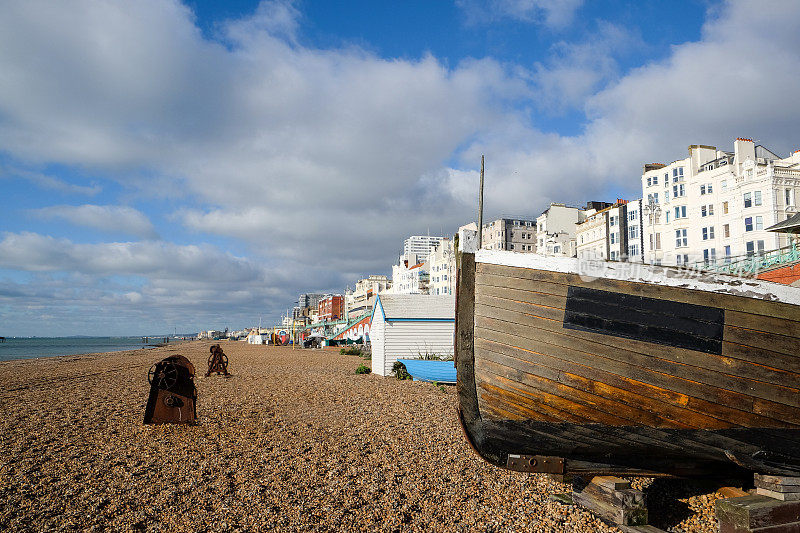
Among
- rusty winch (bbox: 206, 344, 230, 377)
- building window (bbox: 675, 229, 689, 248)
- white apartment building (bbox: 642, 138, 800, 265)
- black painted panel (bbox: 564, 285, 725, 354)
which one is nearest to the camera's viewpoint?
black painted panel (bbox: 564, 285, 725, 354)

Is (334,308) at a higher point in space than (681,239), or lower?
A: lower

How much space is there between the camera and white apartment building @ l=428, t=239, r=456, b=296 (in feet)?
309

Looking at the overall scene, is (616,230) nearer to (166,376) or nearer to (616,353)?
(166,376)

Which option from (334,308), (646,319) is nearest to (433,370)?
(646,319)

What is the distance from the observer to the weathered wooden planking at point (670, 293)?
4633mm

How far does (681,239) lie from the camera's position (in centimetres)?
4400

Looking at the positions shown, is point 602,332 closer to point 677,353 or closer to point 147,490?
point 677,353

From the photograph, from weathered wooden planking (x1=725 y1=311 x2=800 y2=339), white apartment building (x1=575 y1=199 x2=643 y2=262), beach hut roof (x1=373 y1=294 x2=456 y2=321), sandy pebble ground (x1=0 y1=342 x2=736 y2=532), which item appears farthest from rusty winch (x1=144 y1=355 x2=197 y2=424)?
white apartment building (x1=575 y1=199 x2=643 y2=262)

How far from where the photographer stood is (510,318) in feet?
17.1

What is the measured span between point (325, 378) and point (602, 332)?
58.0ft

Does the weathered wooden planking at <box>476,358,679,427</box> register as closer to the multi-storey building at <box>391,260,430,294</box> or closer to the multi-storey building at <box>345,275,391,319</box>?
the multi-storey building at <box>391,260,430,294</box>

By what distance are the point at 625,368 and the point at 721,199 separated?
44246mm

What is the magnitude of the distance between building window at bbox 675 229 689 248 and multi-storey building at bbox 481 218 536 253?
41.0m

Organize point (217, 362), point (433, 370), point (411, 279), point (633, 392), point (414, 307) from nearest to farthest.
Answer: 1. point (633, 392)
2. point (433, 370)
3. point (414, 307)
4. point (217, 362)
5. point (411, 279)
